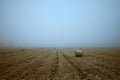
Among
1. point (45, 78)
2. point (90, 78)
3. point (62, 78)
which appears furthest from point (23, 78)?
point (90, 78)

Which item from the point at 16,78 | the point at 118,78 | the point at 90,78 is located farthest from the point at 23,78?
the point at 118,78

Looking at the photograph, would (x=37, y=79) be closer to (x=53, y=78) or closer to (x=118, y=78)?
(x=53, y=78)

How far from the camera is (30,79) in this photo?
848cm

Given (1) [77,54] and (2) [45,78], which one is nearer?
(2) [45,78]

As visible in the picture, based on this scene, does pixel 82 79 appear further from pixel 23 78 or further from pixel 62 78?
pixel 23 78

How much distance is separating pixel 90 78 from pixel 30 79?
330cm

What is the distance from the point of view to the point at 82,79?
→ 844 centimetres

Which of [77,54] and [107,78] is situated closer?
[107,78]

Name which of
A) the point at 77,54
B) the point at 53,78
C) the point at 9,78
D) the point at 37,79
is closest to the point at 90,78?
the point at 53,78

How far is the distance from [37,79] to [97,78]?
330 cm

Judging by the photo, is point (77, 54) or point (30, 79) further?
point (77, 54)

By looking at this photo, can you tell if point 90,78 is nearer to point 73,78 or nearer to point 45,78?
point 73,78

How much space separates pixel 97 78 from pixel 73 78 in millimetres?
1323

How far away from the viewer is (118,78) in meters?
8.54
